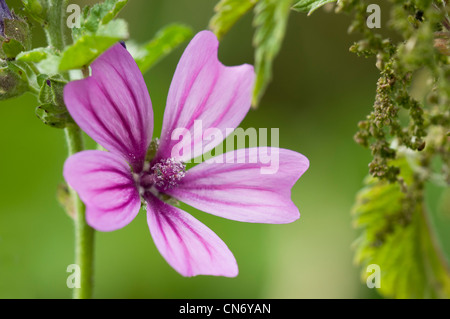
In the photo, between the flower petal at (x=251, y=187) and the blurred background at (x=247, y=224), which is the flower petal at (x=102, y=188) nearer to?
the flower petal at (x=251, y=187)

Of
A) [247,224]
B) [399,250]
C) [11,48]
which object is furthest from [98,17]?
[247,224]

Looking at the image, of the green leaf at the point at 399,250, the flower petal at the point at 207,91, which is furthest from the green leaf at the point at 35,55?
the green leaf at the point at 399,250

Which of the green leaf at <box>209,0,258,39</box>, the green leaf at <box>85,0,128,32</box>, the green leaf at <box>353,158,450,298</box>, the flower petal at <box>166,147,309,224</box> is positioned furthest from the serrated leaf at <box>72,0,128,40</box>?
the green leaf at <box>353,158,450,298</box>

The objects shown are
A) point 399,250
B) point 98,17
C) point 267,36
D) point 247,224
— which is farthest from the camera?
point 247,224

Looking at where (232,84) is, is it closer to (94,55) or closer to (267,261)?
(94,55)

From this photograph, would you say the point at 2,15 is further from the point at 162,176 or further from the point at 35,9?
the point at 162,176

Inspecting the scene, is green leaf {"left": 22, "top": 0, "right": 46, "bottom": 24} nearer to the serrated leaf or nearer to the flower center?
the serrated leaf
